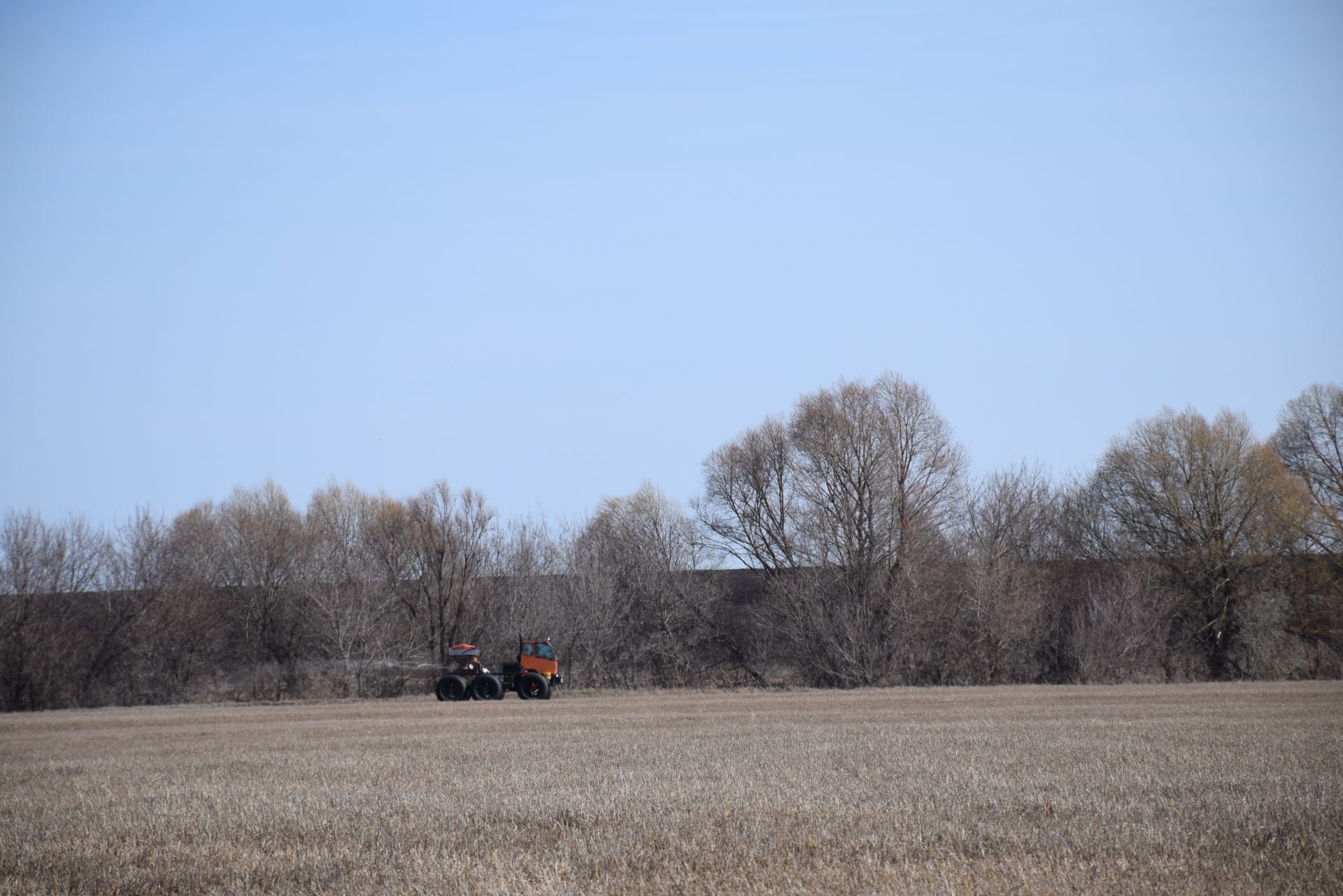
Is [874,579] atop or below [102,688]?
atop

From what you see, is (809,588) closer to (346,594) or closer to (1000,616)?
(1000,616)

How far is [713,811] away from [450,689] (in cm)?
2828

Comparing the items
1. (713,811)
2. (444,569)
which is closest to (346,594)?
(444,569)

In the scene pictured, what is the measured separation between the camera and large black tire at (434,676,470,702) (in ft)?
122

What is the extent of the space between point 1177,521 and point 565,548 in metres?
30.0

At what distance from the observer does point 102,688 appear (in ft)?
157

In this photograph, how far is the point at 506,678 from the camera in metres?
37.6

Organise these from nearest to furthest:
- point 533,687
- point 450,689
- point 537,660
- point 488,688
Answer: point 488,688 → point 533,687 → point 450,689 → point 537,660

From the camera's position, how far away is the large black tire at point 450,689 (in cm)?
3716

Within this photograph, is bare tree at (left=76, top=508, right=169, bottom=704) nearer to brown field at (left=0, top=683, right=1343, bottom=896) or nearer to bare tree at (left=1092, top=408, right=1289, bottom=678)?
brown field at (left=0, top=683, right=1343, bottom=896)

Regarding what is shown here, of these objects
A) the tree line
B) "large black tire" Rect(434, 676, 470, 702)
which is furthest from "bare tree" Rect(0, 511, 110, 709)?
"large black tire" Rect(434, 676, 470, 702)

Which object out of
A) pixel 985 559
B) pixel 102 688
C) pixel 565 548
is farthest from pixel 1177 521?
pixel 102 688

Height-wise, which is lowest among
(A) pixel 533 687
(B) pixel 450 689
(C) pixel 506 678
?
(B) pixel 450 689

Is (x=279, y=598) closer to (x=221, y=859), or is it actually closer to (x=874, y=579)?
(x=874, y=579)
